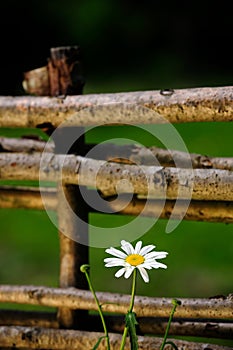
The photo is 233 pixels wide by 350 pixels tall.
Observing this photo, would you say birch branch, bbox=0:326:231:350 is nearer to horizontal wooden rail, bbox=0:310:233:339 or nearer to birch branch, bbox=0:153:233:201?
horizontal wooden rail, bbox=0:310:233:339

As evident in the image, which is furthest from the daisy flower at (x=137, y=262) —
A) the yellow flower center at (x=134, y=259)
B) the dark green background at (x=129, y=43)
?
the dark green background at (x=129, y=43)

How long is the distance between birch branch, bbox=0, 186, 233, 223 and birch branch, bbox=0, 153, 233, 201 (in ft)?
0.18

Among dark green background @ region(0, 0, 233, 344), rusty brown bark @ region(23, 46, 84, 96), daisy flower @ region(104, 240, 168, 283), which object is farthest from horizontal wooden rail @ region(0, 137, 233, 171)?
dark green background @ region(0, 0, 233, 344)

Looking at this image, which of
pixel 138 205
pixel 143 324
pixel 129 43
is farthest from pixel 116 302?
pixel 129 43

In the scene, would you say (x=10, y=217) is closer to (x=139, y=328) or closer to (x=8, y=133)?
(x=8, y=133)

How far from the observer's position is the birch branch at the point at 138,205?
149cm

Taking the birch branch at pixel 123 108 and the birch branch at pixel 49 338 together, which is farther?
the birch branch at pixel 49 338

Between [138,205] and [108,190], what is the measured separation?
0.08m

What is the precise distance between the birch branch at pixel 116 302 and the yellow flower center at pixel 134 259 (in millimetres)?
189

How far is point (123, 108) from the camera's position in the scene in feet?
4.74

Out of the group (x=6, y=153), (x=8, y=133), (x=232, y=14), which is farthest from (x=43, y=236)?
(x=232, y=14)

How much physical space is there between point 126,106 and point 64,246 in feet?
0.95

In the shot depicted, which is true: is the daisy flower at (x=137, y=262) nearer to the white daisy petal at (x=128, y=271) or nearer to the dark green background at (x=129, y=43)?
the white daisy petal at (x=128, y=271)

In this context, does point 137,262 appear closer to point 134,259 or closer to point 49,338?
point 134,259
